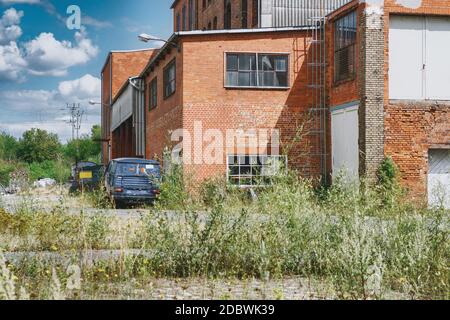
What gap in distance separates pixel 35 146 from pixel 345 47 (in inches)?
1480

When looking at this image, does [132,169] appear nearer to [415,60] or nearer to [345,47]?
[345,47]

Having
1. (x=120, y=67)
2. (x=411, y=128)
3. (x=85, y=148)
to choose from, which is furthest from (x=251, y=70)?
(x=85, y=148)

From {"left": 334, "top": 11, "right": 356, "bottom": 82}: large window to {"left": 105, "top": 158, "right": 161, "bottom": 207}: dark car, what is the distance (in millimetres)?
7297

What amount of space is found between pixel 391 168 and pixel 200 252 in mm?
12926

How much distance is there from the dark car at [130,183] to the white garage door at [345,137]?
6.18 metres

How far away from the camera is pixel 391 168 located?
18734mm

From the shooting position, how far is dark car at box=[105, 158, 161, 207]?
766 inches

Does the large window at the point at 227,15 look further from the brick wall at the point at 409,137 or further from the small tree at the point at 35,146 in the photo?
the small tree at the point at 35,146

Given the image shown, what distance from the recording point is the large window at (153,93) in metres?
28.4

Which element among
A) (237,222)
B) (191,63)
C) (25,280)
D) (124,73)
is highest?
(124,73)

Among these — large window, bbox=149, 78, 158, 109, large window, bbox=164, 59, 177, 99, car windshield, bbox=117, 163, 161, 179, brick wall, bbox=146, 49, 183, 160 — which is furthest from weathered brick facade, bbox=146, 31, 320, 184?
large window, bbox=149, 78, 158, 109

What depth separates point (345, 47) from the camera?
20.9m
